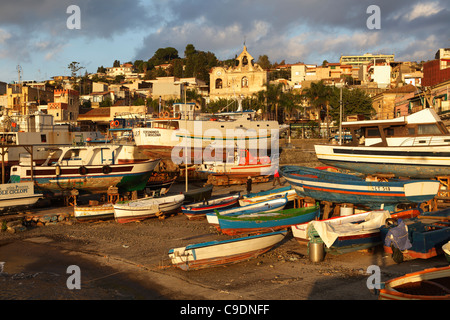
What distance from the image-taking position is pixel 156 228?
19109 mm

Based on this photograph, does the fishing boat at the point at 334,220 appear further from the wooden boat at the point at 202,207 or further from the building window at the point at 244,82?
the building window at the point at 244,82

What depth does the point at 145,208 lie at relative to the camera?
66.3ft

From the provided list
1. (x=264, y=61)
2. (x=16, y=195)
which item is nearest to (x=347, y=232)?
(x=16, y=195)

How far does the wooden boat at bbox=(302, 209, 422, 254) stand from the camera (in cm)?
1354

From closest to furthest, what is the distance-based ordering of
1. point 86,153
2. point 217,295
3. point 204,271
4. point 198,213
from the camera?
point 217,295
point 204,271
point 198,213
point 86,153

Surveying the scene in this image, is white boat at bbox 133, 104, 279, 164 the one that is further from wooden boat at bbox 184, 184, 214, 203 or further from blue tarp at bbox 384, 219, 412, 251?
blue tarp at bbox 384, 219, 412, 251

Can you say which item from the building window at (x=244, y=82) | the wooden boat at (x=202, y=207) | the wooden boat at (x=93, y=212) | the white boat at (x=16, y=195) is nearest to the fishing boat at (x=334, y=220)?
the wooden boat at (x=202, y=207)

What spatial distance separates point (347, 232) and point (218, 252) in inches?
184

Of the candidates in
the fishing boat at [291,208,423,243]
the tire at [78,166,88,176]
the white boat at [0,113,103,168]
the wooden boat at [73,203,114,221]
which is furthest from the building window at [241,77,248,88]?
the fishing boat at [291,208,423,243]

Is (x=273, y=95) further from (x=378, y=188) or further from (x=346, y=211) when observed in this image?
(x=378, y=188)

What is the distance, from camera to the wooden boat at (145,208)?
1992 centimetres

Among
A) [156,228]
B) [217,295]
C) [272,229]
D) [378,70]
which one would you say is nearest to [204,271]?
[217,295]
